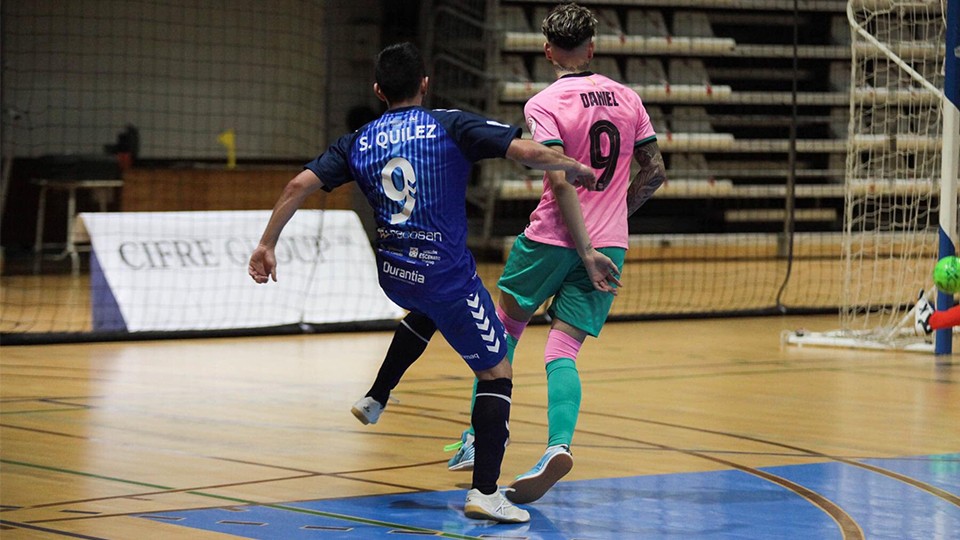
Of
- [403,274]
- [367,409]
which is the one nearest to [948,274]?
[367,409]

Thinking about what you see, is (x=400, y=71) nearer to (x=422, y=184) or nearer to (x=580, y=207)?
(x=422, y=184)

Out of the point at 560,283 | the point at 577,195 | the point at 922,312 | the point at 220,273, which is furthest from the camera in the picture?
the point at 220,273

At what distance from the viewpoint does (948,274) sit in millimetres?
7859

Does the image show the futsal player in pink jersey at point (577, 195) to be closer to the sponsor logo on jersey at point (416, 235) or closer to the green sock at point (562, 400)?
the green sock at point (562, 400)

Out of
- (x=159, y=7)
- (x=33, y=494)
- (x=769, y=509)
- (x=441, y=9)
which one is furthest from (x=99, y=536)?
(x=159, y=7)

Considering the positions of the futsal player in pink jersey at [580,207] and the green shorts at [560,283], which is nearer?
the futsal player in pink jersey at [580,207]

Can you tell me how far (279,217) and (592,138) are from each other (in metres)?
1.07

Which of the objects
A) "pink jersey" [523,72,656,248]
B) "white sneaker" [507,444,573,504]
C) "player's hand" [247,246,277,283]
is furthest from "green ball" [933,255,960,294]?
"player's hand" [247,246,277,283]

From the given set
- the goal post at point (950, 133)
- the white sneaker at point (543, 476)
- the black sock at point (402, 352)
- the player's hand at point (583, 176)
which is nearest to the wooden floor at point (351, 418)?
the black sock at point (402, 352)

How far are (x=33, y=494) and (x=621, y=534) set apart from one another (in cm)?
187

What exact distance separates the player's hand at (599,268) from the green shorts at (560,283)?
0.83 ft

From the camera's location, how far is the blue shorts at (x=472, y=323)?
4.39m

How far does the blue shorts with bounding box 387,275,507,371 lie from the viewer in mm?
4387

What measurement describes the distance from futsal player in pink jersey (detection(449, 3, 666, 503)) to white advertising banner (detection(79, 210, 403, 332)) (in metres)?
5.36
